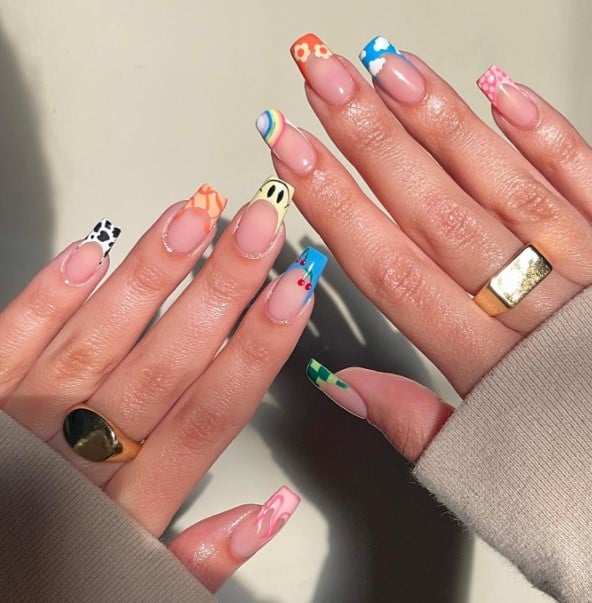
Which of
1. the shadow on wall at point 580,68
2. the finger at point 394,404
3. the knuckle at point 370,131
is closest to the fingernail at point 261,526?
the finger at point 394,404

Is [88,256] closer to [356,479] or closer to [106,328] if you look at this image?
[106,328]

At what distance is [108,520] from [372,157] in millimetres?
386

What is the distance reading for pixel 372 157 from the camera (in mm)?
626

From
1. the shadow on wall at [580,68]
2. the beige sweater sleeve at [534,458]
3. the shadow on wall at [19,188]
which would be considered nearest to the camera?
the beige sweater sleeve at [534,458]

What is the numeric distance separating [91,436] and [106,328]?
0.31ft

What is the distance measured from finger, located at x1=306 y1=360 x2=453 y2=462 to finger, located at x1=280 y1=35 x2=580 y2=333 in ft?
0.33

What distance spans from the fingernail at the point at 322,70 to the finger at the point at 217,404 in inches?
5.7

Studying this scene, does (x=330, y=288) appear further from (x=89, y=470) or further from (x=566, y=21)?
(x=566, y=21)

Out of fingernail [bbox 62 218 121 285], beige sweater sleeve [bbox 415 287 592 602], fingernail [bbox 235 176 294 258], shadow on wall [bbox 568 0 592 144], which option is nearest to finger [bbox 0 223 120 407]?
fingernail [bbox 62 218 121 285]

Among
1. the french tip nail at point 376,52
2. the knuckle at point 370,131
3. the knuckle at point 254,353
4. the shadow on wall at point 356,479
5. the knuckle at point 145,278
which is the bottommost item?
the shadow on wall at point 356,479

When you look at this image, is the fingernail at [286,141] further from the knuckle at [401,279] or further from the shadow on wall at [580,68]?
the shadow on wall at [580,68]

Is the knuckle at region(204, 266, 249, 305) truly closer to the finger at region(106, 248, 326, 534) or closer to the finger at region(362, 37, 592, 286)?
the finger at region(106, 248, 326, 534)

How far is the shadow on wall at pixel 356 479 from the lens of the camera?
0.76 m

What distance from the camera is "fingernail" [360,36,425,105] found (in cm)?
59
